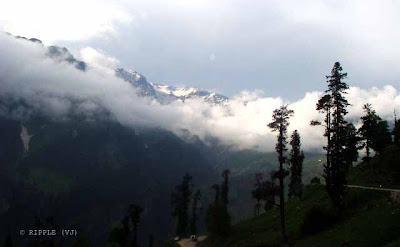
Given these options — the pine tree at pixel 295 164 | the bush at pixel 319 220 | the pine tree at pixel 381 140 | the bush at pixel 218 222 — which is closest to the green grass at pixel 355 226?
the bush at pixel 319 220

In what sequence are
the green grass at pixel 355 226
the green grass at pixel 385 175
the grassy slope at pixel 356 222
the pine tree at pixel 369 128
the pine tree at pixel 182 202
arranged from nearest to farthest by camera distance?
1. the green grass at pixel 355 226
2. the grassy slope at pixel 356 222
3. the green grass at pixel 385 175
4. the pine tree at pixel 369 128
5. the pine tree at pixel 182 202

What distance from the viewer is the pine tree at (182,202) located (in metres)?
127

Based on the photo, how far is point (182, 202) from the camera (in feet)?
430

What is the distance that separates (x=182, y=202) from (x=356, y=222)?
289 feet

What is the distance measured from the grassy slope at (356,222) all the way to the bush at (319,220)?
0.86 metres

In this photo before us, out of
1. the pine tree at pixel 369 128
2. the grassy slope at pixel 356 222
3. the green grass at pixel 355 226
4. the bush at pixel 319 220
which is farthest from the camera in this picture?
the pine tree at pixel 369 128

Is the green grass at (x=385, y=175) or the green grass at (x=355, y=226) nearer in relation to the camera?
the green grass at (x=355, y=226)

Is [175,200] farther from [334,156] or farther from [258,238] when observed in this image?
[334,156]

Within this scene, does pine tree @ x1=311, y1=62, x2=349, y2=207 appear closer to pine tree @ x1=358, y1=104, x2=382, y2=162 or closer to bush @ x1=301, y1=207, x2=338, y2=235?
bush @ x1=301, y1=207, x2=338, y2=235

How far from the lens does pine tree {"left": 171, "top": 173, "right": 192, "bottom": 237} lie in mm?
127125

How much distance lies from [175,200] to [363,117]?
70.1 m

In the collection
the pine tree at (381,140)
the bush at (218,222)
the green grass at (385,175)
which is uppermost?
the pine tree at (381,140)

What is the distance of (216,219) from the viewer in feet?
302

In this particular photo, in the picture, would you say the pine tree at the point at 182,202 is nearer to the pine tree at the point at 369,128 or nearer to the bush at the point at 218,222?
the bush at the point at 218,222
